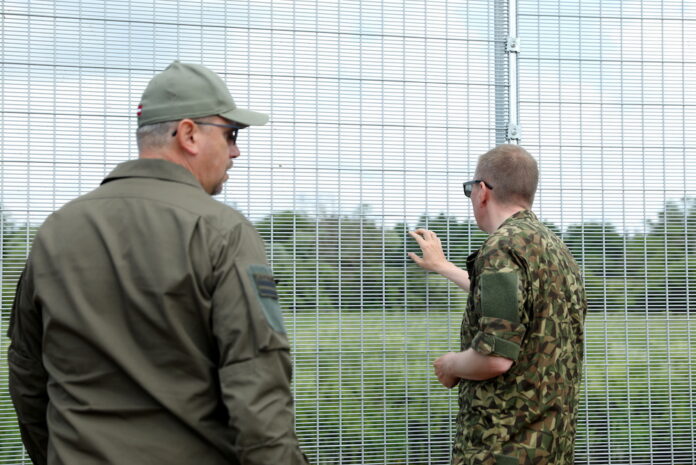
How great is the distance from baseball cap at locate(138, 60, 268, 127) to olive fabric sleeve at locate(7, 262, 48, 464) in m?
0.52

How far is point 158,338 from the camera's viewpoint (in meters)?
1.79

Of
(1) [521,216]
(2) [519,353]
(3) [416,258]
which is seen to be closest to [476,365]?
(2) [519,353]

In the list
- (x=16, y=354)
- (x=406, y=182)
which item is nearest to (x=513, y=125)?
(x=406, y=182)

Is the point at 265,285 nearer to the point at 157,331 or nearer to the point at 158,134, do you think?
the point at 157,331

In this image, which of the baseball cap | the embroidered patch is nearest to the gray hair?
the baseball cap

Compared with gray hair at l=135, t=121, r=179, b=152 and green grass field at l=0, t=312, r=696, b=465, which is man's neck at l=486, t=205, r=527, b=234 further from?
gray hair at l=135, t=121, r=179, b=152

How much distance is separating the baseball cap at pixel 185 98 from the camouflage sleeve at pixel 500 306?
109 cm

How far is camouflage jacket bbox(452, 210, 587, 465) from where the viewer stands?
2676mm

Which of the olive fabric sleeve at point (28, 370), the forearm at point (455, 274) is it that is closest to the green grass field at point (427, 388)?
the forearm at point (455, 274)

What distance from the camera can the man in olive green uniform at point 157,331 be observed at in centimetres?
176

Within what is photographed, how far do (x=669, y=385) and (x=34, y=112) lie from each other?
125 inches

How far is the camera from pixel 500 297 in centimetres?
267

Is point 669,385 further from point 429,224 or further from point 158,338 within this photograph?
point 158,338

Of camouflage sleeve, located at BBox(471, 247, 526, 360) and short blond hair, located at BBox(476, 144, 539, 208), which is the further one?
short blond hair, located at BBox(476, 144, 539, 208)
